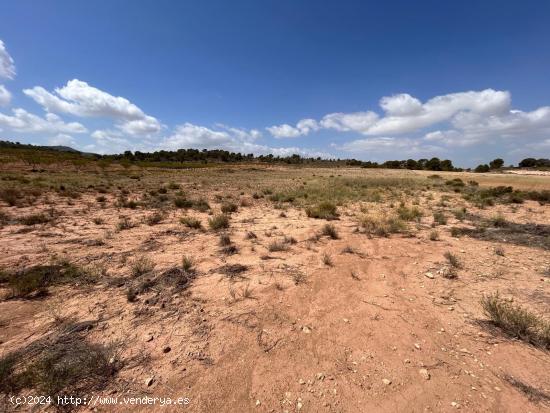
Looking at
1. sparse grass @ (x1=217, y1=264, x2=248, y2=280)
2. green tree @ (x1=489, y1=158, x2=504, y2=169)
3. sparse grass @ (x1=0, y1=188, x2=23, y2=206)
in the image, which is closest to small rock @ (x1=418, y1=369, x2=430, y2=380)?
sparse grass @ (x1=217, y1=264, x2=248, y2=280)

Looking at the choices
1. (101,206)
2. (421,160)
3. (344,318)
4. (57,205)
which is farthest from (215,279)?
(421,160)

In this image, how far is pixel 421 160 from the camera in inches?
3509

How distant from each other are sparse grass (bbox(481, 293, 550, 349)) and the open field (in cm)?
2

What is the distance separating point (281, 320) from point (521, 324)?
336 cm

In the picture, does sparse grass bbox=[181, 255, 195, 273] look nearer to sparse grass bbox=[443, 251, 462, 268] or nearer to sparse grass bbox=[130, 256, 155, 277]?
sparse grass bbox=[130, 256, 155, 277]

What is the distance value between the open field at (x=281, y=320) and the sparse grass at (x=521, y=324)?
0.07 feet

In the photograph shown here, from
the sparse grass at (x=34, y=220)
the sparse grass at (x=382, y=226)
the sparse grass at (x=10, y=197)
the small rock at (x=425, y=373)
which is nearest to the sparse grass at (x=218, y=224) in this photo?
the sparse grass at (x=382, y=226)

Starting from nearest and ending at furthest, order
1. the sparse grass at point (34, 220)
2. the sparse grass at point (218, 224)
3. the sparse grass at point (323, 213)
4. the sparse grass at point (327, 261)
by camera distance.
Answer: the sparse grass at point (327, 261) < the sparse grass at point (34, 220) < the sparse grass at point (218, 224) < the sparse grass at point (323, 213)

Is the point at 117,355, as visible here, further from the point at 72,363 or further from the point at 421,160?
the point at 421,160

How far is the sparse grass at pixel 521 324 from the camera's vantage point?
3.59m

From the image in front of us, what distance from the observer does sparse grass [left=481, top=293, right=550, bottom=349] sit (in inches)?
141

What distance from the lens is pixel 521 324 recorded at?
3.76m

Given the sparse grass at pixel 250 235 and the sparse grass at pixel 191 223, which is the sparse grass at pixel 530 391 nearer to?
the sparse grass at pixel 250 235

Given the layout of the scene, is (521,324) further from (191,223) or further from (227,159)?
(227,159)
